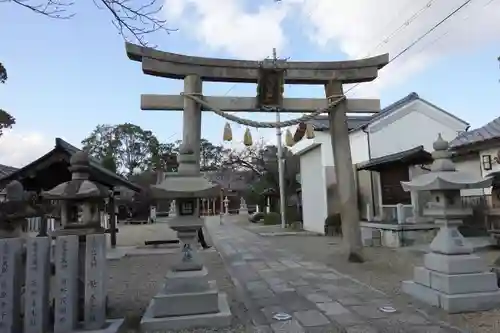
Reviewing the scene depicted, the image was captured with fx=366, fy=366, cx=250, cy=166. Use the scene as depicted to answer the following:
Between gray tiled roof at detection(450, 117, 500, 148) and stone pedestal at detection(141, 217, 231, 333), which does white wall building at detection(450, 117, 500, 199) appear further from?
stone pedestal at detection(141, 217, 231, 333)

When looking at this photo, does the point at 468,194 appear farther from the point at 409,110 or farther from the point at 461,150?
the point at 409,110

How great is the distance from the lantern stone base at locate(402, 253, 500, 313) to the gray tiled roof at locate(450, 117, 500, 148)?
7414 mm

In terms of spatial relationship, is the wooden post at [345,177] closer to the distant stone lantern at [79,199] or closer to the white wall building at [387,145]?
the white wall building at [387,145]

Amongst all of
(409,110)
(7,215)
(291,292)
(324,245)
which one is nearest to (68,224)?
(7,215)

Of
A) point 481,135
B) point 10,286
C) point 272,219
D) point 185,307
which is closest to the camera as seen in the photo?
point 10,286

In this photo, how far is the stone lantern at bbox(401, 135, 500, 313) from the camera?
5316 millimetres

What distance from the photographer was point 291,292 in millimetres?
6555

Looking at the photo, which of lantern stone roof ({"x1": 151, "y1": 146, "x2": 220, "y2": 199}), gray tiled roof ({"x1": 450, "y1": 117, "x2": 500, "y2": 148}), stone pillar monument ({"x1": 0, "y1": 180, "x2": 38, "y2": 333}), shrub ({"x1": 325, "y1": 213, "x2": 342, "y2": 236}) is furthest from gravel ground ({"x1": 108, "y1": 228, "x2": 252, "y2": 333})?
gray tiled roof ({"x1": 450, "y1": 117, "x2": 500, "y2": 148})

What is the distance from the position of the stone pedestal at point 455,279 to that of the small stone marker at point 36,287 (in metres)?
5.41

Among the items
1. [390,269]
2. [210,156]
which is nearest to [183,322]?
[390,269]

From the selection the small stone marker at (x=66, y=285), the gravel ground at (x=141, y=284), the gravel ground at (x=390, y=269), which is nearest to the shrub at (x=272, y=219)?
the gravel ground at (x=390, y=269)

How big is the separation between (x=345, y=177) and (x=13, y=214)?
23.2ft

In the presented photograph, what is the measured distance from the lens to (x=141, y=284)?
788cm

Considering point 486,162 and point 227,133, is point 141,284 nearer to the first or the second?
point 227,133
